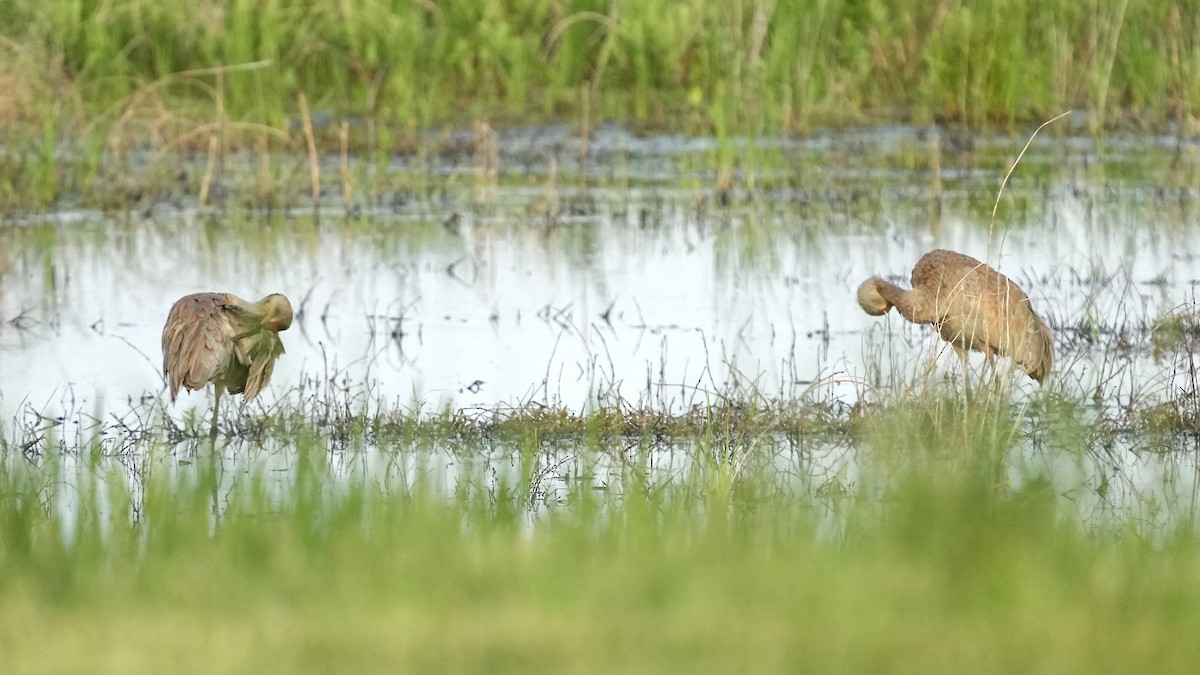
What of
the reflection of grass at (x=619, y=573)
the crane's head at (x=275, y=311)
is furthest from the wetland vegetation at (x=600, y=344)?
the crane's head at (x=275, y=311)

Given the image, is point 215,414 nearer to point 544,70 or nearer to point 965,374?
point 965,374

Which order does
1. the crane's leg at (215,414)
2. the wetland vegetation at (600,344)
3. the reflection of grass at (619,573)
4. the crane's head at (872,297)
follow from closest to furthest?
the reflection of grass at (619,573)
the wetland vegetation at (600,344)
the crane's leg at (215,414)
the crane's head at (872,297)

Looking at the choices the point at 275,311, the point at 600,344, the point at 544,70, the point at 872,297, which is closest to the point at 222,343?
the point at 275,311

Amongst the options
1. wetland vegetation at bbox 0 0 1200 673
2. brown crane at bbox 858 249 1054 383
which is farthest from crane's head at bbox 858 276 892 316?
wetland vegetation at bbox 0 0 1200 673

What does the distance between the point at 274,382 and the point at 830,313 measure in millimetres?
2775

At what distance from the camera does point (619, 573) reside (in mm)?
4387

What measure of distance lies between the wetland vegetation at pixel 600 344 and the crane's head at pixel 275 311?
0.27 m

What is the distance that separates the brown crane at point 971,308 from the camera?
23.1ft

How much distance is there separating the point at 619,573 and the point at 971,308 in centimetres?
321

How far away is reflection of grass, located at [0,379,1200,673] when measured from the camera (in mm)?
3938

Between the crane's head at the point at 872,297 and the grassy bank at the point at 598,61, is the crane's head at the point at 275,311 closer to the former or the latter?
the crane's head at the point at 872,297

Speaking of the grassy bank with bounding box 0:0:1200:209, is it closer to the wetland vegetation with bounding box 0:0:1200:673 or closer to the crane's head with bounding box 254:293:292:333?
the wetland vegetation with bounding box 0:0:1200:673

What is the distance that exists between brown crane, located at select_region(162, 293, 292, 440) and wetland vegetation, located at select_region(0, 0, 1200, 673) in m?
0.13

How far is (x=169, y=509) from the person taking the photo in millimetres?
4965
